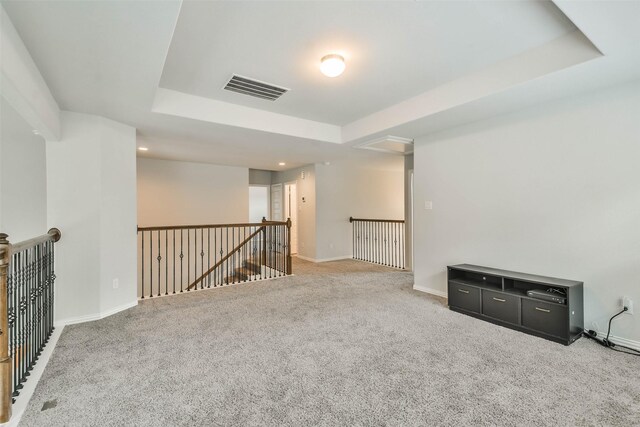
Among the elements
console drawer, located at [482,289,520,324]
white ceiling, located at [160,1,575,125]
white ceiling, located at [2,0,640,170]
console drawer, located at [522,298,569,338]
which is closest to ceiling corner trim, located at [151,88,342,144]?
white ceiling, located at [2,0,640,170]

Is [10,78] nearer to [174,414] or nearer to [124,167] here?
[124,167]

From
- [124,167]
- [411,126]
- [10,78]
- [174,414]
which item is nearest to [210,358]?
[174,414]

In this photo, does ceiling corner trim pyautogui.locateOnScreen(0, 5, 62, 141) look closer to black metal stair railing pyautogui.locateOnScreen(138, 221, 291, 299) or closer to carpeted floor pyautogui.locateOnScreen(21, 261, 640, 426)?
carpeted floor pyautogui.locateOnScreen(21, 261, 640, 426)

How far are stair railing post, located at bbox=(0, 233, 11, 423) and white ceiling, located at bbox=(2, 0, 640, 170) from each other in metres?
1.45

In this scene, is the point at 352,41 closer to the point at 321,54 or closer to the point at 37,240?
the point at 321,54

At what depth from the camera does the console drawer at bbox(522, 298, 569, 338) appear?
2.80 m

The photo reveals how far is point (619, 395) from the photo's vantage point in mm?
2016

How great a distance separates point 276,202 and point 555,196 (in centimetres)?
694

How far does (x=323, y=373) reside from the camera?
2.29m

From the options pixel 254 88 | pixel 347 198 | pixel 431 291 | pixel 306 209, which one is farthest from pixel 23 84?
pixel 347 198

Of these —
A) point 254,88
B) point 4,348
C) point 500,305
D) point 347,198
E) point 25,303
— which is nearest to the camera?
point 4,348

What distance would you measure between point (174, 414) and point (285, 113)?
3.68 meters

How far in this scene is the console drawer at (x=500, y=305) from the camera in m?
3.14

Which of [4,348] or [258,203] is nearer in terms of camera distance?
[4,348]
